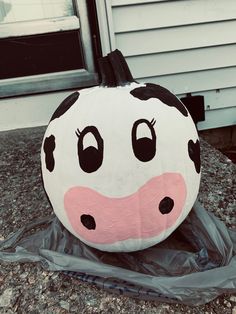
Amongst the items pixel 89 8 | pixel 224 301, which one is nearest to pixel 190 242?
pixel 224 301

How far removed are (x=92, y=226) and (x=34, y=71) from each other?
6.81 feet

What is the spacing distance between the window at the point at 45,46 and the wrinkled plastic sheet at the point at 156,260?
5.15 feet

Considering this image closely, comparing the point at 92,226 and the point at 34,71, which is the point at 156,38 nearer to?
the point at 34,71

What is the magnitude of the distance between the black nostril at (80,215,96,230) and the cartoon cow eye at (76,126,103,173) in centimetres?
19

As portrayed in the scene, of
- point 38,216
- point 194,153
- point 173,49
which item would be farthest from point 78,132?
point 173,49

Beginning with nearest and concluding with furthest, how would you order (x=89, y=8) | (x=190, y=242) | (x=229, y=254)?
(x=229, y=254), (x=190, y=242), (x=89, y=8)

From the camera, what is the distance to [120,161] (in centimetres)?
131

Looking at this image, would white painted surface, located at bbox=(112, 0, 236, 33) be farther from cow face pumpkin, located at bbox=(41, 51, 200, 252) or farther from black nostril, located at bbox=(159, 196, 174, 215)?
black nostril, located at bbox=(159, 196, 174, 215)

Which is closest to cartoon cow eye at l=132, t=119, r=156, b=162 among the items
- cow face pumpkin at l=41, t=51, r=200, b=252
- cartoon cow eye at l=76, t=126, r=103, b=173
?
cow face pumpkin at l=41, t=51, r=200, b=252

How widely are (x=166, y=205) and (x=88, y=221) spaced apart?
302 mm

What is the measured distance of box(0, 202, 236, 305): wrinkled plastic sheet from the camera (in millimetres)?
1430

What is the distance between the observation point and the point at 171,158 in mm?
1367

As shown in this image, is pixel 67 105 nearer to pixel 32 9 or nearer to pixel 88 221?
pixel 88 221

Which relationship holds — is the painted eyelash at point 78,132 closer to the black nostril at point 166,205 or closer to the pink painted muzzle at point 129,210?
the pink painted muzzle at point 129,210
